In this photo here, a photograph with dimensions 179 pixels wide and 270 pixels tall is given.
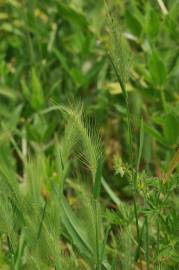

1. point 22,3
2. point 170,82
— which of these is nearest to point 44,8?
point 22,3

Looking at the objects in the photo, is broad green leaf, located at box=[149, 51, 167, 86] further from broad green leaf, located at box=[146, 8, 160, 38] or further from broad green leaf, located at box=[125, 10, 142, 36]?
broad green leaf, located at box=[125, 10, 142, 36]

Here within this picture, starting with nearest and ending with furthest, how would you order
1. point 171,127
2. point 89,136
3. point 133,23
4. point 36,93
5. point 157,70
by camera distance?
1. point 89,136
2. point 171,127
3. point 157,70
4. point 133,23
5. point 36,93

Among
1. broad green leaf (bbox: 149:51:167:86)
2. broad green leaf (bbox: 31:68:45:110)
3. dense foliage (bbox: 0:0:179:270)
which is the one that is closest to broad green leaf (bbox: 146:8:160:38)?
dense foliage (bbox: 0:0:179:270)

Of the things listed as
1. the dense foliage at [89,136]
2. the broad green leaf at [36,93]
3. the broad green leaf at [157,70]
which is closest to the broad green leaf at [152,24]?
the dense foliage at [89,136]

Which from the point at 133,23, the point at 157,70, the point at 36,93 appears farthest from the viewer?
the point at 36,93

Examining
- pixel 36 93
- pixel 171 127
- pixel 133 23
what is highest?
pixel 133 23

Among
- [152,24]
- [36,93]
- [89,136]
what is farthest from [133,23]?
[89,136]

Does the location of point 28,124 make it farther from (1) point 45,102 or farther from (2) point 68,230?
(2) point 68,230

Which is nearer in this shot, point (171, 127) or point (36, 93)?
point (171, 127)

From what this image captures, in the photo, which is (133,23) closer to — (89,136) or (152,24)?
(152,24)
